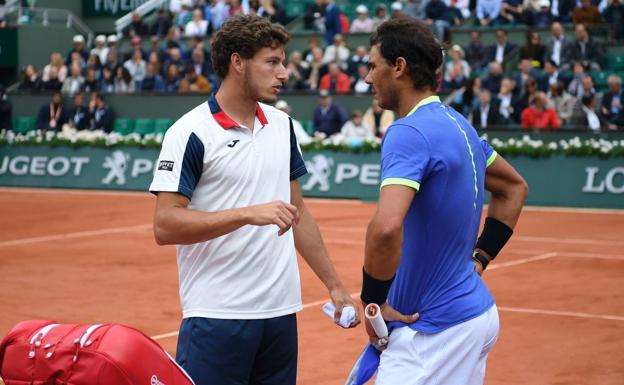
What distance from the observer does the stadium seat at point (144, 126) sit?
2534 centimetres

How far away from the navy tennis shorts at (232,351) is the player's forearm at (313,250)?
0.32m

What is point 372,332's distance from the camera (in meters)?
3.96

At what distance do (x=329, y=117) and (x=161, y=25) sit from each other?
9.73 m

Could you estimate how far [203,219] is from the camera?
13.7ft

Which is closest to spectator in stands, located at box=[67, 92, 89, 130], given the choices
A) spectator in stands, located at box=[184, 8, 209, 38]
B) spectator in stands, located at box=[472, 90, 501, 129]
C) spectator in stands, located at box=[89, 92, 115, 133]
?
spectator in stands, located at box=[89, 92, 115, 133]

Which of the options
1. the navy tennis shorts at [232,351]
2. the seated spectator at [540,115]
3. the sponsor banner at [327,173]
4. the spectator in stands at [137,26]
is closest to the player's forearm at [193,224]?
the navy tennis shorts at [232,351]

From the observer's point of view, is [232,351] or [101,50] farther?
[101,50]

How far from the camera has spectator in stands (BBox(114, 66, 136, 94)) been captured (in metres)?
27.1

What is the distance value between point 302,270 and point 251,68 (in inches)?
331

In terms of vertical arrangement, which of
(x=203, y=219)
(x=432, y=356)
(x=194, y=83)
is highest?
(x=203, y=219)

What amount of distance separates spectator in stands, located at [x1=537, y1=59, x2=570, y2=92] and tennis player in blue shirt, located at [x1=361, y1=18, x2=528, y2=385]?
18274 mm

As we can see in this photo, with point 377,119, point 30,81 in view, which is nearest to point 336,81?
point 377,119

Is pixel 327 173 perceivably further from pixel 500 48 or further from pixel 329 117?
pixel 500 48

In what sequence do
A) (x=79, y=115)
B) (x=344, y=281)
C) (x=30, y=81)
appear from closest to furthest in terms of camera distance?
(x=344, y=281)
(x=79, y=115)
(x=30, y=81)
